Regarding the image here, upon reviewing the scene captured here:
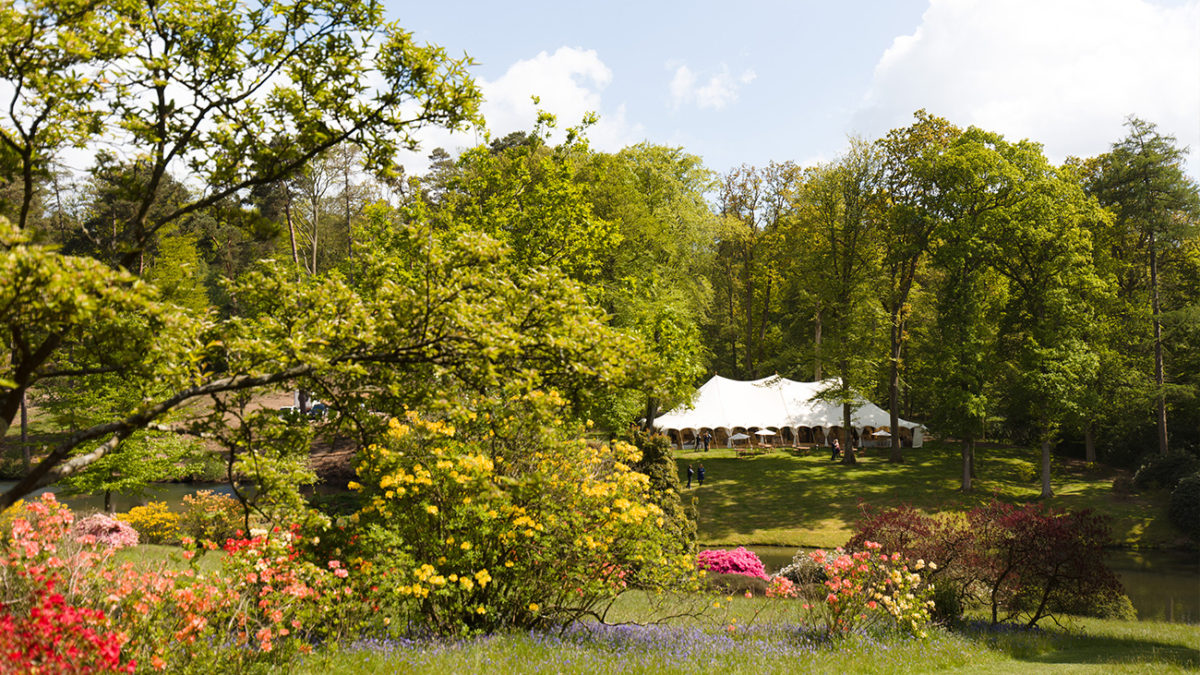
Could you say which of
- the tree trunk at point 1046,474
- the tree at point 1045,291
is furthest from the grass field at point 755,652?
the tree trunk at point 1046,474

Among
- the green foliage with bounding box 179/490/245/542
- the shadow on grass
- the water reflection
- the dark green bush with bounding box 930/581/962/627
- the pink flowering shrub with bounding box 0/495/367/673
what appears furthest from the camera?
the water reflection

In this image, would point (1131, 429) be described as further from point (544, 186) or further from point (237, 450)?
point (237, 450)

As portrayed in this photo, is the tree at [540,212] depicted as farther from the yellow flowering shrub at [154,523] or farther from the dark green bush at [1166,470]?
the dark green bush at [1166,470]

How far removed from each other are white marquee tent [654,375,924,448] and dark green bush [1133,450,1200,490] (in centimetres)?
1152

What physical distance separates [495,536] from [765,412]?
34392 mm

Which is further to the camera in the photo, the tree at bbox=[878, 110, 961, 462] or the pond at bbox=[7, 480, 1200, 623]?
the tree at bbox=[878, 110, 961, 462]

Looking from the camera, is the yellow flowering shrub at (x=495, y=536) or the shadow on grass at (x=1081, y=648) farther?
the shadow on grass at (x=1081, y=648)

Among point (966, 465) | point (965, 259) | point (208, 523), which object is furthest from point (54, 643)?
point (965, 259)

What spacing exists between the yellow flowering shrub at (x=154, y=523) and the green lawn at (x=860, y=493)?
1561 cm

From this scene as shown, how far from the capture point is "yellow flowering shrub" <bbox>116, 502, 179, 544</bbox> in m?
19.4

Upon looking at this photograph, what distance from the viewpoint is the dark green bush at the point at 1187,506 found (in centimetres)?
2444

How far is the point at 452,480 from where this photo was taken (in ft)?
28.3

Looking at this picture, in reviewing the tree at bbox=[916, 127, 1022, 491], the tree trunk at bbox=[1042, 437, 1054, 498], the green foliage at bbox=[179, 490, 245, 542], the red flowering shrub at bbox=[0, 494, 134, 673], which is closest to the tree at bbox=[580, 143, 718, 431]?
the tree at bbox=[916, 127, 1022, 491]

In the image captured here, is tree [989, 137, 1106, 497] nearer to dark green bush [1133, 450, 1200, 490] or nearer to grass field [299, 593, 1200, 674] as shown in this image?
dark green bush [1133, 450, 1200, 490]
